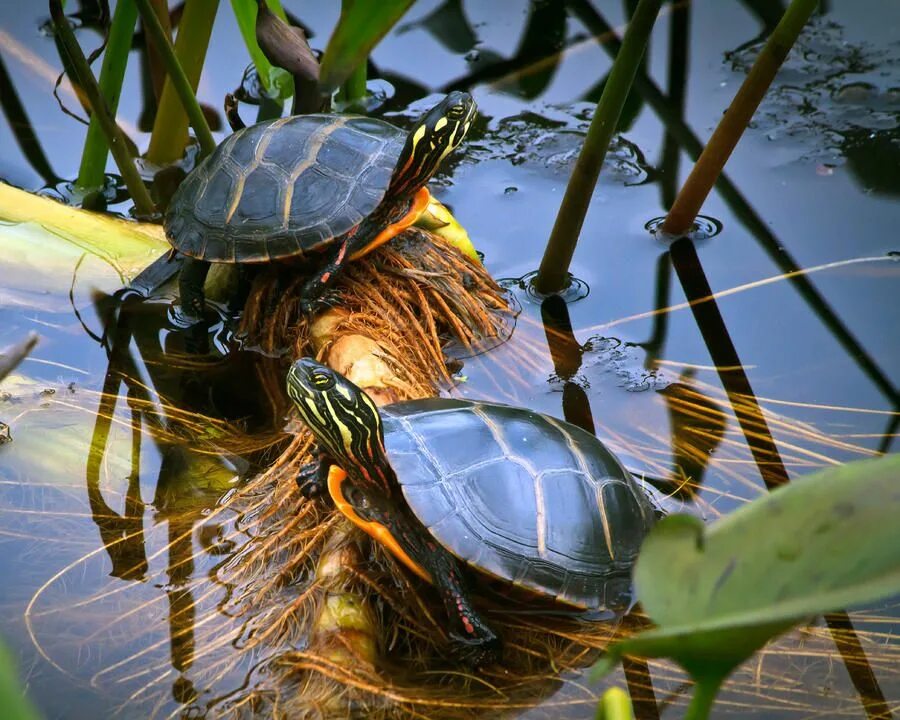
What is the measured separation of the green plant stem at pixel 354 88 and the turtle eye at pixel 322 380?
1788mm

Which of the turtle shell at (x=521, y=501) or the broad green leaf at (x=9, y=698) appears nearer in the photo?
the broad green leaf at (x=9, y=698)

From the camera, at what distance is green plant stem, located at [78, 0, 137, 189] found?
249cm

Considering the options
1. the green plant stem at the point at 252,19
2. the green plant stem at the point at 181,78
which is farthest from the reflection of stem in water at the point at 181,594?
the green plant stem at the point at 252,19

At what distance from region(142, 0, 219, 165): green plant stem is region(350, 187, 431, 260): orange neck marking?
1.94ft

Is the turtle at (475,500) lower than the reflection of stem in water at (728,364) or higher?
lower

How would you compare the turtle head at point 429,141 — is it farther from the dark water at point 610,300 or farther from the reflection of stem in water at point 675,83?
the reflection of stem in water at point 675,83

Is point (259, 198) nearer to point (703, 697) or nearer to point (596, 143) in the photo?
point (596, 143)

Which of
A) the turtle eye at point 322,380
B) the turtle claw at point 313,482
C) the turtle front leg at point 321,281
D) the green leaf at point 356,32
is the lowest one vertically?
the turtle claw at point 313,482

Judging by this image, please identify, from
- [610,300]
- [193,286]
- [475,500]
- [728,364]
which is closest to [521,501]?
[475,500]

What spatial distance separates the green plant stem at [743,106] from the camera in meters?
2.02

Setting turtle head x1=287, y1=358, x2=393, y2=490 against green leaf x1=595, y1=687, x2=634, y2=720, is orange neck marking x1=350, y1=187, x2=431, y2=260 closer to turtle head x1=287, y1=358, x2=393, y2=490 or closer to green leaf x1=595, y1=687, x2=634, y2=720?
turtle head x1=287, y1=358, x2=393, y2=490

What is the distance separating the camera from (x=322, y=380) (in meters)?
1.62

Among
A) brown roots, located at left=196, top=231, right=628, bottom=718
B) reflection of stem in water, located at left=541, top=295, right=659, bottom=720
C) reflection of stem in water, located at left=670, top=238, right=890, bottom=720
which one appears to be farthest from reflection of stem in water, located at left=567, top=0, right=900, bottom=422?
brown roots, located at left=196, top=231, right=628, bottom=718

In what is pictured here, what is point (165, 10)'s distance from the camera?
2.74 m
